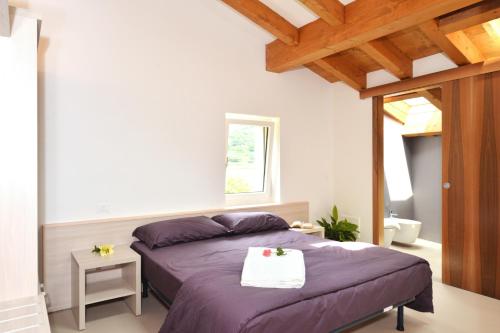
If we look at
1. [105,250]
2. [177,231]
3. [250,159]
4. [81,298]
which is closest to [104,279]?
[105,250]

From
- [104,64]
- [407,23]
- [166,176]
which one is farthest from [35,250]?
[407,23]

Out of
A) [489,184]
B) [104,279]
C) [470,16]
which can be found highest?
[470,16]

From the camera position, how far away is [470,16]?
103 inches

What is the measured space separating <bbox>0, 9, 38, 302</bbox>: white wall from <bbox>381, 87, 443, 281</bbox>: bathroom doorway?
4365 millimetres

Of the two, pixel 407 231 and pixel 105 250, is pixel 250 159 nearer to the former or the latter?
pixel 105 250

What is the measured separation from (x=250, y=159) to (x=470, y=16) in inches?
99.2

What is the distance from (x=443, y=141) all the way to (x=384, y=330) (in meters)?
1.98

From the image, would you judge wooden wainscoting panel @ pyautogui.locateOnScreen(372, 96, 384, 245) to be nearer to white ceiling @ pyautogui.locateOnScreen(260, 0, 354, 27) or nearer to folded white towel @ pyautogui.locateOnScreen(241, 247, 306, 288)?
white ceiling @ pyautogui.locateOnScreen(260, 0, 354, 27)

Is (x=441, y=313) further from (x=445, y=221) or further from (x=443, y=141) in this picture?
(x=443, y=141)

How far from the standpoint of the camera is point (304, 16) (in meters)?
3.32

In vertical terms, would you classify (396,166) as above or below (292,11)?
below

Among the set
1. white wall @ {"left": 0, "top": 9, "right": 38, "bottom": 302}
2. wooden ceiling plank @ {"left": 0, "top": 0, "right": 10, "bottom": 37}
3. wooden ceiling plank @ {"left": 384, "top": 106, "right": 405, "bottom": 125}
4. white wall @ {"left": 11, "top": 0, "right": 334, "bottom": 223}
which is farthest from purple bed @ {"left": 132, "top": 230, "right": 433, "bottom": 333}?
wooden ceiling plank @ {"left": 384, "top": 106, "right": 405, "bottom": 125}

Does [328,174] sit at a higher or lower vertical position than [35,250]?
higher

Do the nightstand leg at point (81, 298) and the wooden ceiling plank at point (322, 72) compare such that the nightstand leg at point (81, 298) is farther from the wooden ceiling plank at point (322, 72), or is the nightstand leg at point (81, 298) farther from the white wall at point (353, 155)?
the wooden ceiling plank at point (322, 72)
